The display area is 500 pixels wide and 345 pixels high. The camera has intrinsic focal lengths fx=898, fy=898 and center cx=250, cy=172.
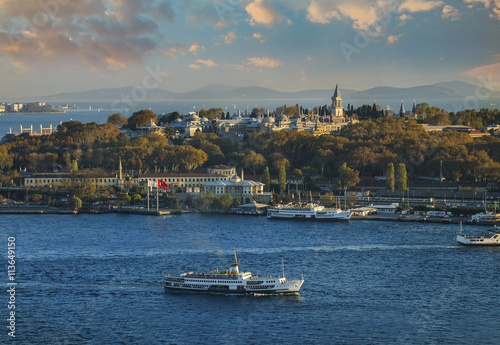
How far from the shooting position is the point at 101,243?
30312 millimetres

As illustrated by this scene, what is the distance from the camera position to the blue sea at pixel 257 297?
774 inches

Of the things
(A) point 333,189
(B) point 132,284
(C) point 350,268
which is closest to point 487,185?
(A) point 333,189

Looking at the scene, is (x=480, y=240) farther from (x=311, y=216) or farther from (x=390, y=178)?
(x=390, y=178)

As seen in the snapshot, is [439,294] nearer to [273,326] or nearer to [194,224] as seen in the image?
[273,326]

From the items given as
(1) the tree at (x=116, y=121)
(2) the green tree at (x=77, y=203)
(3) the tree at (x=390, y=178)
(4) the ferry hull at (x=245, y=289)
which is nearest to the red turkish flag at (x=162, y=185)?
(2) the green tree at (x=77, y=203)

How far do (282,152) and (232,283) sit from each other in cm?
2968

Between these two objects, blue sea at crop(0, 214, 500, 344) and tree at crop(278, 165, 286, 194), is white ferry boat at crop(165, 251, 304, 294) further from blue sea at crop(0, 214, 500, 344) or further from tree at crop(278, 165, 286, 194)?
tree at crop(278, 165, 286, 194)

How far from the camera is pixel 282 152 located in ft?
172

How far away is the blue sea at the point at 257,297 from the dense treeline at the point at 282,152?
41.8 feet

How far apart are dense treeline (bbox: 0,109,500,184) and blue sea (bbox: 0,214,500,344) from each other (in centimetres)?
1274

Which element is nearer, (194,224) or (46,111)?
(194,224)

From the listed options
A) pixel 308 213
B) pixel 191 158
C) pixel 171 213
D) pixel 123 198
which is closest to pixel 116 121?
pixel 191 158

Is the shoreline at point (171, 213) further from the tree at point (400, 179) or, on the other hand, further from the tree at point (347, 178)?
the tree at point (347, 178)

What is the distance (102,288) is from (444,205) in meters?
20.2
